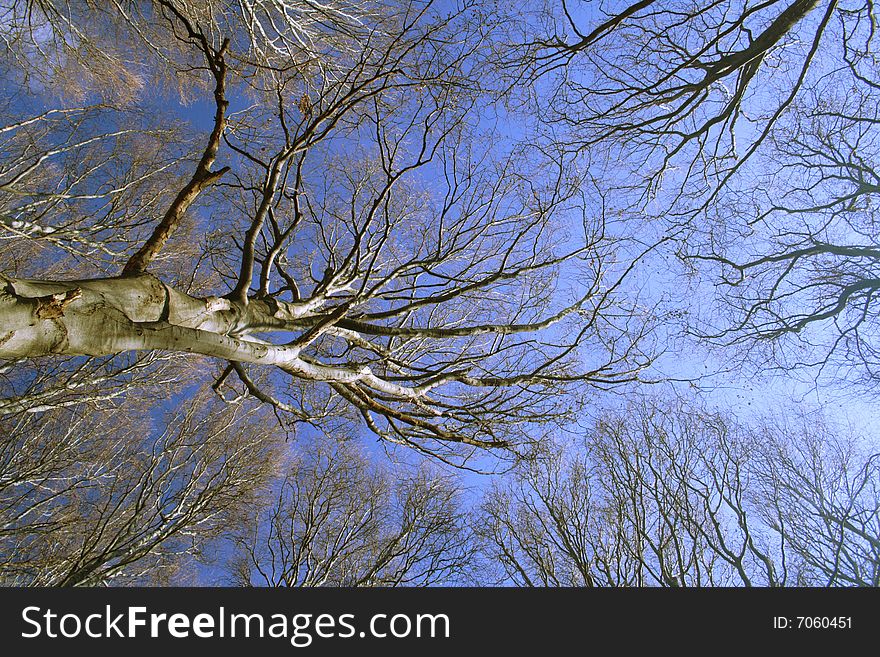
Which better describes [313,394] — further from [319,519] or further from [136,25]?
[136,25]

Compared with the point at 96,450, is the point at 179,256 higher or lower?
higher

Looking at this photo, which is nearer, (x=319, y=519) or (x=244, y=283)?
(x=244, y=283)

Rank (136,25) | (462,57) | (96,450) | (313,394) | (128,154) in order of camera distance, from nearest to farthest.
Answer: (462,57)
(136,25)
(313,394)
(128,154)
(96,450)

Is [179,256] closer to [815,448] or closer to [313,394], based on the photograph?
[313,394]

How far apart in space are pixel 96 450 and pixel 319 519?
418 centimetres

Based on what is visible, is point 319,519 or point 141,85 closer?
point 141,85

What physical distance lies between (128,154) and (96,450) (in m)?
5.18

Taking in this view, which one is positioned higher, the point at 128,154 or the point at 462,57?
the point at 128,154

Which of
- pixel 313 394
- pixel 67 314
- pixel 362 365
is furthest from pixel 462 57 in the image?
pixel 313 394

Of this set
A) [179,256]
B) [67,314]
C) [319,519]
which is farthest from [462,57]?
[319,519]

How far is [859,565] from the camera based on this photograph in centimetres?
609

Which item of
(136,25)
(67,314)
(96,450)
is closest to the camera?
(67,314)

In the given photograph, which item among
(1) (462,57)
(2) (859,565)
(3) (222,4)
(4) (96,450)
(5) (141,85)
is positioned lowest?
(2) (859,565)

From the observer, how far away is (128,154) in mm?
6777
